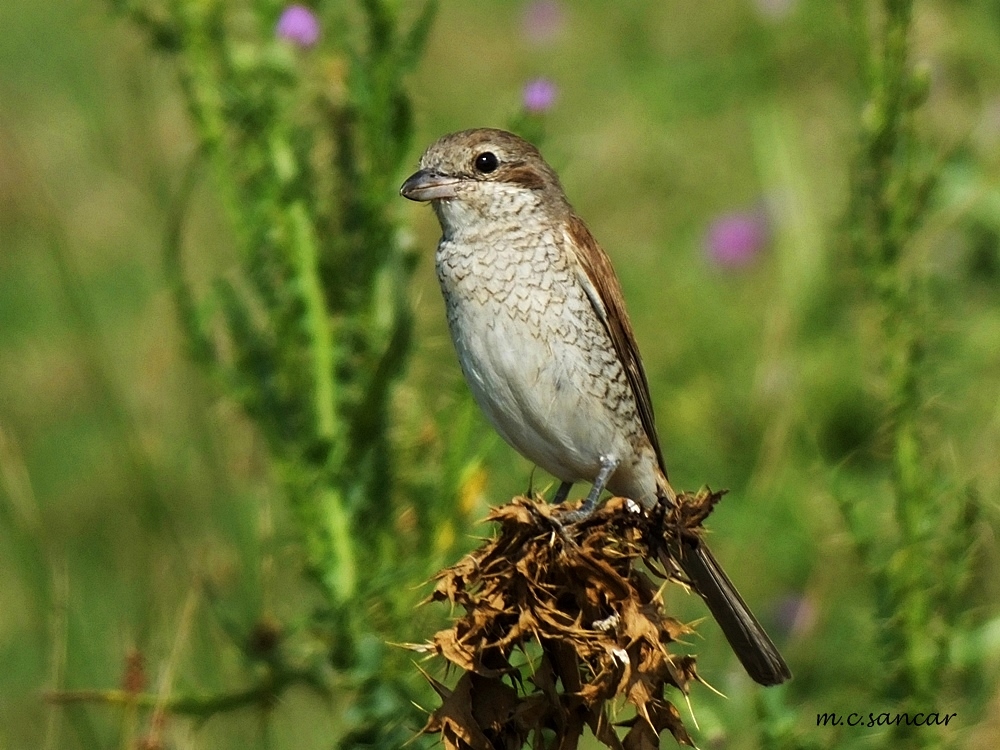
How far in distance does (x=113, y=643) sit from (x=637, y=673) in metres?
3.37

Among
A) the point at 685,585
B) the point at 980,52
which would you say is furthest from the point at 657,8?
the point at 685,585

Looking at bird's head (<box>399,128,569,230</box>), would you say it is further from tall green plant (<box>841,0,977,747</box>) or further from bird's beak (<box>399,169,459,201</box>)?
tall green plant (<box>841,0,977,747</box>)

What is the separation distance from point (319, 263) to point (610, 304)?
2.96 feet

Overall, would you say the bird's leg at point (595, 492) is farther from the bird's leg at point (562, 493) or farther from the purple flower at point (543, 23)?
the purple flower at point (543, 23)

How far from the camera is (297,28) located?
421cm

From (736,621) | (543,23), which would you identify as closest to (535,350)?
(736,621)

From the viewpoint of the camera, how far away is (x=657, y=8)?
8789 mm

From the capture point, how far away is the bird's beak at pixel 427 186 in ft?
12.4

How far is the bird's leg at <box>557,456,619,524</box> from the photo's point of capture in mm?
2801

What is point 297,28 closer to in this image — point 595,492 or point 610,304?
point 610,304

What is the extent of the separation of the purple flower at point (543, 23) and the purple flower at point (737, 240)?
5.87 ft

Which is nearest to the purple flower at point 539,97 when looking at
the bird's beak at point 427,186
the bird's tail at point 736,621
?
the bird's beak at point 427,186

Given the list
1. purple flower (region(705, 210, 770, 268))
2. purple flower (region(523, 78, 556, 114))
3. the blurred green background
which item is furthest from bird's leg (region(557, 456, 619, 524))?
purple flower (region(705, 210, 770, 268))

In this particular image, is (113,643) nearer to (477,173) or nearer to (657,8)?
(477,173)
